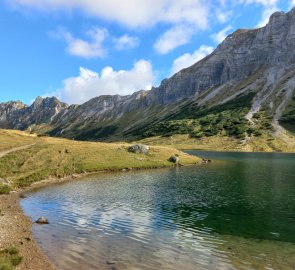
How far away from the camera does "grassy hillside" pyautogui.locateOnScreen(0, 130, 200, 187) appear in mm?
78438

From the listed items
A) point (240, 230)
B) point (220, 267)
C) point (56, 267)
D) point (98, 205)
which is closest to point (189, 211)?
point (240, 230)

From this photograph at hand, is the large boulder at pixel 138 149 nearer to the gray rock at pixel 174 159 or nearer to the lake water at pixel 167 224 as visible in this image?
the gray rock at pixel 174 159

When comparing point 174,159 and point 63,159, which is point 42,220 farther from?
point 174,159

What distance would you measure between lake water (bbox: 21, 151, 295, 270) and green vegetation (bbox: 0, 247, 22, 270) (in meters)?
2.94

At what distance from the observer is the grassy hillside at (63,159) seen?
3088 inches

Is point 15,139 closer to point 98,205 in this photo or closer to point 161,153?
point 161,153

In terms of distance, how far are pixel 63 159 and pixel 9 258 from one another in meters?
65.3

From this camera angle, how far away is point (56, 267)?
26641mm

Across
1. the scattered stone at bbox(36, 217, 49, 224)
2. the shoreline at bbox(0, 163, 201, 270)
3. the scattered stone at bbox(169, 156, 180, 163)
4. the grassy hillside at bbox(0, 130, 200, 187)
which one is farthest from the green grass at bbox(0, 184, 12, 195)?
the scattered stone at bbox(169, 156, 180, 163)

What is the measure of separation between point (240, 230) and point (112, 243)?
14.5m

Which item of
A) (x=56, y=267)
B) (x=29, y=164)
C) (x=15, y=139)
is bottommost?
(x=56, y=267)

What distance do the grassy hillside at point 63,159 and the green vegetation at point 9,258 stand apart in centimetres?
4353

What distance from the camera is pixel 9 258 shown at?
87.8ft

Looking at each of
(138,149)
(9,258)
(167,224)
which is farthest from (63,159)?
(9,258)
